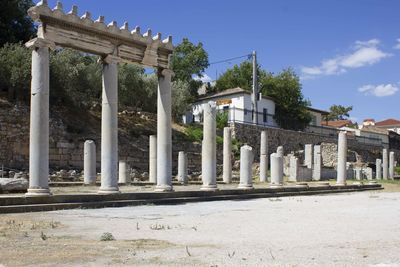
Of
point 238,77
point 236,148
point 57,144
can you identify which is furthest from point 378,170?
point 57,144

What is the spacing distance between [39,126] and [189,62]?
143 feet

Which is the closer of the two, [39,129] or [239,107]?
[39,129]

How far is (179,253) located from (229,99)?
161ft

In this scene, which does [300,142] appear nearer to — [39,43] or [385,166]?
[385,166]

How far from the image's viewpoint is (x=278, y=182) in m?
24.5

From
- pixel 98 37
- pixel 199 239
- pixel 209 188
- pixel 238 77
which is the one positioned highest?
pixel 238 77

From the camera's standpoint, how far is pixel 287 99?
60750 millimetres

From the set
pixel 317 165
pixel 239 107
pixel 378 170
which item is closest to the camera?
pixel 317 165

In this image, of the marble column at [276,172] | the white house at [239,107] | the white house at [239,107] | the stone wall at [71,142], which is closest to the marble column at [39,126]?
the marble column at [276,172]

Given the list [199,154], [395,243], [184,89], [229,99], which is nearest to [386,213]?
[395,243]

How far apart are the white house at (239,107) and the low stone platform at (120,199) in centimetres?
2840

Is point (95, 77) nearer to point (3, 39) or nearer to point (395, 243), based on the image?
point (3, 39)

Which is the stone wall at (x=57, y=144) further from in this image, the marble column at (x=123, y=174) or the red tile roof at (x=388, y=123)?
the red tile roof at (x=388, y=123)

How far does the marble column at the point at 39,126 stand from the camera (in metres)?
14.9
